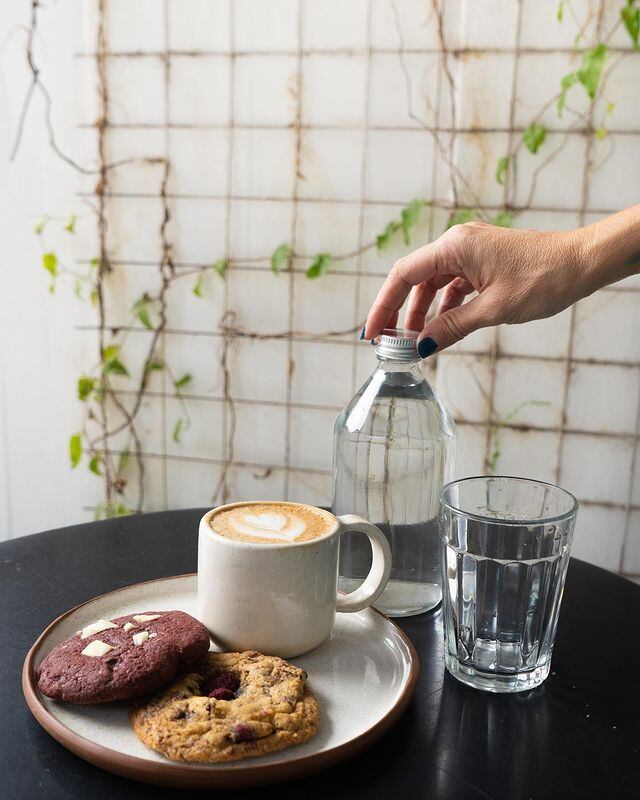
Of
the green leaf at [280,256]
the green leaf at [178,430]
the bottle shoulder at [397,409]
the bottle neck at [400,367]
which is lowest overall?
the green leaf at [178,430]

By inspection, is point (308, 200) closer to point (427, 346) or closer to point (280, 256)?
point (280, 256)

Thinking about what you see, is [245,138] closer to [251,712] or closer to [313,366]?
[313,366]

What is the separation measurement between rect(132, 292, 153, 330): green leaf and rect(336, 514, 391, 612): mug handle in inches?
53.4

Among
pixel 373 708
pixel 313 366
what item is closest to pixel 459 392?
pixel 313 366

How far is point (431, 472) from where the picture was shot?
933 millimetres

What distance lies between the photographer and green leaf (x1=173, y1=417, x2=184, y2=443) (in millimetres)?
Result: 2061

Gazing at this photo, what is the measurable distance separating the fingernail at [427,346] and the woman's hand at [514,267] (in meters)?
0.01

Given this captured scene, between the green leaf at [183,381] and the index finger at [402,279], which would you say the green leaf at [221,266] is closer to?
the green leaf at [183,381]

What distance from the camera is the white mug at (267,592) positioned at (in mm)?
692

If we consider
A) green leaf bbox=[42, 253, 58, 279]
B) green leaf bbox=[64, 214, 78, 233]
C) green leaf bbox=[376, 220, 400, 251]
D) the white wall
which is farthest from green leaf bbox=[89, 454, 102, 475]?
green leaf bbox=[376, 220, 400, 251]

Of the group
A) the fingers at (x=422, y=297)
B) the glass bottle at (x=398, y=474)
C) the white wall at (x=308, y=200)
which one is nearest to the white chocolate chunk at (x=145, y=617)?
the glass bottle at (x=398, y=474)

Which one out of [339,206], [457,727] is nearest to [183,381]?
[339,206]

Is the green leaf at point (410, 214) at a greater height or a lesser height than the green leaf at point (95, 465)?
greater

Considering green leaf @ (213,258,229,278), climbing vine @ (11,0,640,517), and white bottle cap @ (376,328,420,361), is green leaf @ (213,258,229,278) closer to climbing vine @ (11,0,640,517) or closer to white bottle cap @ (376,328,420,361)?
climbing vine @ (11,0,640,517)
